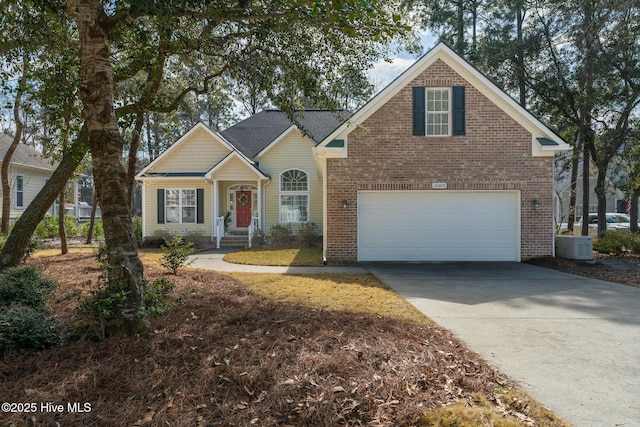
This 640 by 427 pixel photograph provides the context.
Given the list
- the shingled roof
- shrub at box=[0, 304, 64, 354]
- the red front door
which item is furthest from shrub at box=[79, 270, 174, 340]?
Answer: the shingled roof

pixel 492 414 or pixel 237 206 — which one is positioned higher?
pixel 237 206

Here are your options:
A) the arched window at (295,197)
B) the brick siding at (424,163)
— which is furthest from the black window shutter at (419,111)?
the arched window at (295,197)

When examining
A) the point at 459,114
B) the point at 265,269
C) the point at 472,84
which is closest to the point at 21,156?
the point at 265,269

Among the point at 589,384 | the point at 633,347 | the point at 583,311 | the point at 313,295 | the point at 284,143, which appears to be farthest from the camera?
the point at 284,143

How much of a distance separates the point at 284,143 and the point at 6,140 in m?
17.9

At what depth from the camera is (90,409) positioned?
2.91 metres

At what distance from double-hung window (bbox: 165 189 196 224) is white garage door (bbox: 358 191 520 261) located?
10.2m

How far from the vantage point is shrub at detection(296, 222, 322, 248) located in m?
16.9

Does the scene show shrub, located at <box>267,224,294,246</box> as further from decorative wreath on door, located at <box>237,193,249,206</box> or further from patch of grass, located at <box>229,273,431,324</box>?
patch of grass, located at <box>229,273,431,324</box>

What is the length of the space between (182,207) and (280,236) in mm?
5468

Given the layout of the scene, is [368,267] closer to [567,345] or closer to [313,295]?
[313,295]

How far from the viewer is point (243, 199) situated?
19.5 meters

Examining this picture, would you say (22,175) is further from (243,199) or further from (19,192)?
(243,199)

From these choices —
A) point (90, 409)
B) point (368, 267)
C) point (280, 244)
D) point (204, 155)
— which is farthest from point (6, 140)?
point (90, 409)
